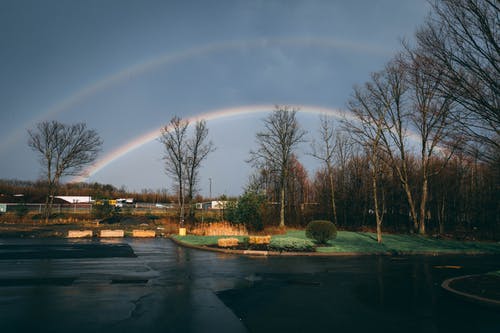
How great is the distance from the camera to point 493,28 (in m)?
12.6

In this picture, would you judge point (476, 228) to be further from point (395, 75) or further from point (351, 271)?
point (351, 271)

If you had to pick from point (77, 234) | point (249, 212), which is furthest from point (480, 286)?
point (77, 234)

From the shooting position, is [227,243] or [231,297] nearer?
[231,297]

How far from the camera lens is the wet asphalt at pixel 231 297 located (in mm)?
7523

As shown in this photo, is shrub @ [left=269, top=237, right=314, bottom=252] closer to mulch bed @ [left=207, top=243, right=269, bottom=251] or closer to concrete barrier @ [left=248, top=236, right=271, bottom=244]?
mulch bed @ [left=207, top=243, right=269, bottom=251]

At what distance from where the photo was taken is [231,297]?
32.7ft

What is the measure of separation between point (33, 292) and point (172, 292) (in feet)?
11.8

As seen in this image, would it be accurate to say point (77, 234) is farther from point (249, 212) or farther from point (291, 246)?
point (291, 246)

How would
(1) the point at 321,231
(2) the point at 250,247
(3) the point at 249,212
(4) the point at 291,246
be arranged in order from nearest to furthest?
(4) the point at 291,246 → (2) the point at 250,247 → (1) the point at 321,231 → (3) the point at 249,212

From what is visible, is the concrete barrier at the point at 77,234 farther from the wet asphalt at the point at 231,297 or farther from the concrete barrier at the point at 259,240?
the concrete barrier at the point at 259,240

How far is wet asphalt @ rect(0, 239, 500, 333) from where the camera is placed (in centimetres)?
752

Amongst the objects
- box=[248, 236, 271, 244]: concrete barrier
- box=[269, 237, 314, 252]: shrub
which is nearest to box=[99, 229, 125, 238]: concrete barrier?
box=[248, 236, 271, 244]: concrete barrier

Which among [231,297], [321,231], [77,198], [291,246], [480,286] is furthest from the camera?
[77,198]

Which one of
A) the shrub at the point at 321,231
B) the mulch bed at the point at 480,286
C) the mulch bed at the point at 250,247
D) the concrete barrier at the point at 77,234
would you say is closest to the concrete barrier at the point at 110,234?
the concrete barrier at the point at 77,234
